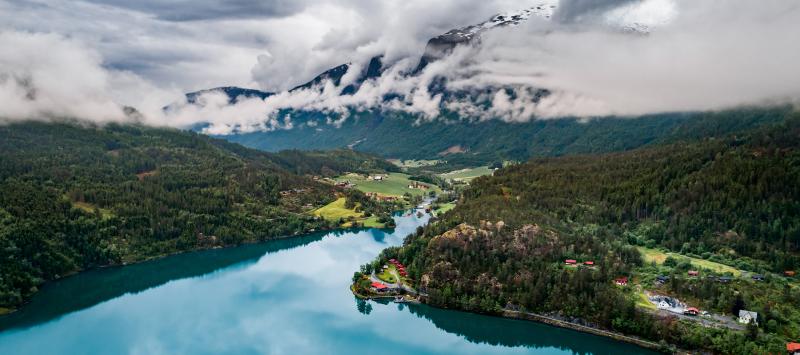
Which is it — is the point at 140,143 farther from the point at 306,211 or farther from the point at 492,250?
the point at 492,250

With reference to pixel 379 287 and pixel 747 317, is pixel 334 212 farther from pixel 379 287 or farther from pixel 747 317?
pixel 747 317

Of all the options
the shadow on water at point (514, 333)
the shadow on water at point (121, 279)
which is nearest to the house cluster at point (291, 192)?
the shadow on water at point (121, 279)

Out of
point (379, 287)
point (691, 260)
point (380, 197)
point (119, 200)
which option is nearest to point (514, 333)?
point (379, 287)

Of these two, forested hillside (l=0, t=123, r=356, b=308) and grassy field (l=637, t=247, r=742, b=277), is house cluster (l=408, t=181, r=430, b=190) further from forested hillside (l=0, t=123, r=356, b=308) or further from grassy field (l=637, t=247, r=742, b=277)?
grassy field (l=637, t=247, r=742, b=277)

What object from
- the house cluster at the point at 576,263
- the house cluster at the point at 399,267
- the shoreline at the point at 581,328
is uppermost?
the house cluster at the point at 576,263

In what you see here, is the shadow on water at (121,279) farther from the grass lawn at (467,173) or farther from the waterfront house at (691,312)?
the grass lawn at (467,173)

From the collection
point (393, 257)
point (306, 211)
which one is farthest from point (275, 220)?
point (393, 257)
